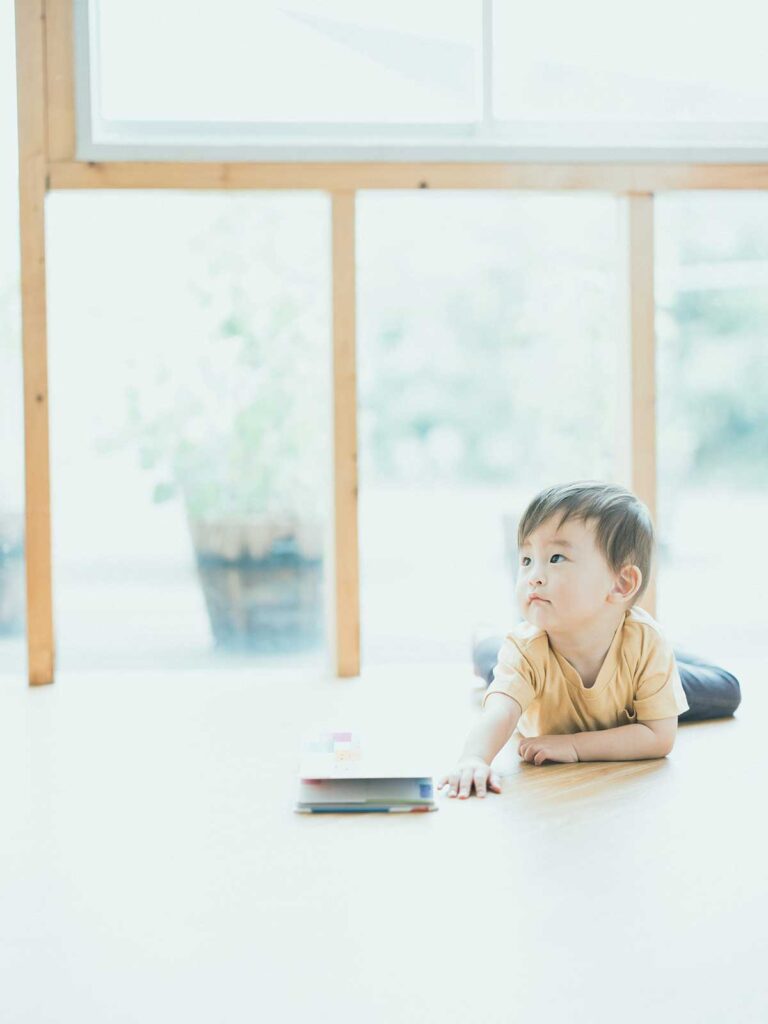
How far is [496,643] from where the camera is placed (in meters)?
2.37

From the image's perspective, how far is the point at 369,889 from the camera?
133cm

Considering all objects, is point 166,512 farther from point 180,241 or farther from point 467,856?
point 467,856

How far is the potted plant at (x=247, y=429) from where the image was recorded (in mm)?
2686

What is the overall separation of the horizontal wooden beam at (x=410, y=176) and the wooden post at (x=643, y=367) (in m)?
0.14

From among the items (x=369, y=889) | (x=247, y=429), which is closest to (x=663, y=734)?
(x=369, y=889)

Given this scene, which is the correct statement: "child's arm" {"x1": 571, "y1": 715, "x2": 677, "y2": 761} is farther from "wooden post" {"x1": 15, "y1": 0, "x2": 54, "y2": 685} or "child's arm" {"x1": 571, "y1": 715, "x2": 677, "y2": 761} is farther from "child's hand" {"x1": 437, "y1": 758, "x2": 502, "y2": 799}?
"wooden post" {"x1": 15, "y1": 0, "x2": 54, "y2": 685}

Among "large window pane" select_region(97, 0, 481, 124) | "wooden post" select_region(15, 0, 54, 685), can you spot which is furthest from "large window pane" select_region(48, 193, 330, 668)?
"large window pane" select_region(97, 0, 481, 124)

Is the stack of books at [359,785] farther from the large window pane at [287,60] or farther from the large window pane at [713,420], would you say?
the large window pane at [287,60]

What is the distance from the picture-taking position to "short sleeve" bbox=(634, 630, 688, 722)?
72.7 inches

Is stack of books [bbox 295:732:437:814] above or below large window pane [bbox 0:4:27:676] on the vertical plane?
below

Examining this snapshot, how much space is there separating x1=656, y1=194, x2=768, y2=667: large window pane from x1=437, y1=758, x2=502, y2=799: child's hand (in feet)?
4.01

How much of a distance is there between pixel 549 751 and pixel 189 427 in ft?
4.31

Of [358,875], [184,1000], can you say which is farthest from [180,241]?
[184,1000]

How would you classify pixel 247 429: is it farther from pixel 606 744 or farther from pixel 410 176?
pixel 606 744
